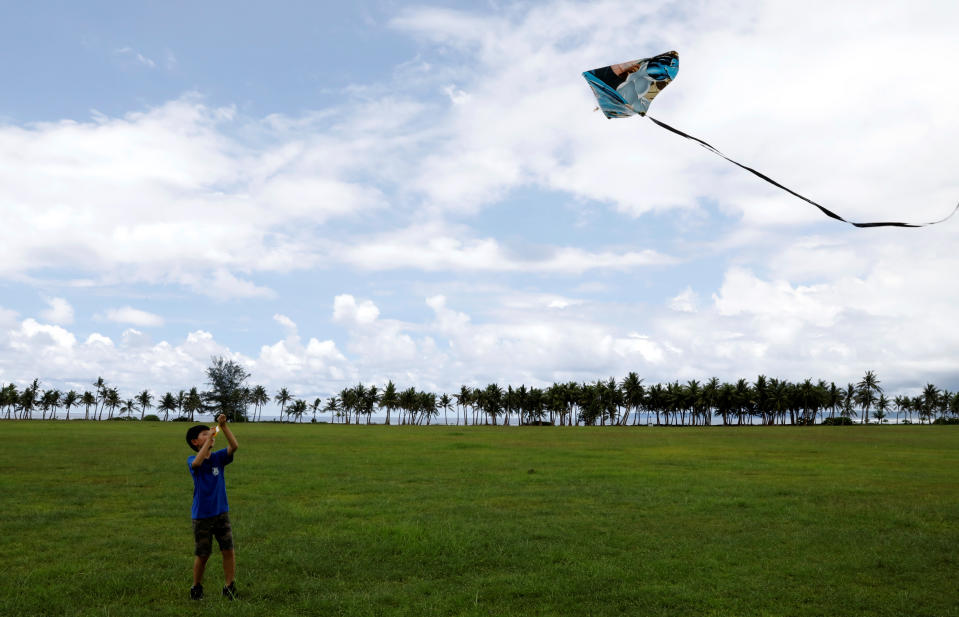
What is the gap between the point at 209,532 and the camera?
945cm

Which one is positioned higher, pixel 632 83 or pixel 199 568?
pixel 632 83

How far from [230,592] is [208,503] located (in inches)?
56.0

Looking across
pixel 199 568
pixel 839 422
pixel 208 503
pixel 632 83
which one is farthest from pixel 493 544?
pixel 839 422

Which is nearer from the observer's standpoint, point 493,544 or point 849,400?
point 493,544

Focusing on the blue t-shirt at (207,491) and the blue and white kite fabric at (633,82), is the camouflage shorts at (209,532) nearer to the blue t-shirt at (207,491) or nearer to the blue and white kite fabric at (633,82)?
the blue t-shirt at (207,491)

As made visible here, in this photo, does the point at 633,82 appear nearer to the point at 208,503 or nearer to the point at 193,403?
the point at 208,503

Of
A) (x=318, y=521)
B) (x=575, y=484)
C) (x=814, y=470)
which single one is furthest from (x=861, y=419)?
(x=318, y=521)

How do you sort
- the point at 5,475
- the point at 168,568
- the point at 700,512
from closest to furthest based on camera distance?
the point at 168,568 < the point at 700,512 < the point at 5,475

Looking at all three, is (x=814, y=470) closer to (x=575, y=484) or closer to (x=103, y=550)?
(x=575, y=484)

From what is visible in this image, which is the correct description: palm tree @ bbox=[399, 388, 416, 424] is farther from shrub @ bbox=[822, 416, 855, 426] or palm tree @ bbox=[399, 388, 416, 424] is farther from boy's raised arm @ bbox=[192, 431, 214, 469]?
boy's raised arm @ bbox=[192, 431, 214, 469]

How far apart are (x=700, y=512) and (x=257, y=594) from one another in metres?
11.3

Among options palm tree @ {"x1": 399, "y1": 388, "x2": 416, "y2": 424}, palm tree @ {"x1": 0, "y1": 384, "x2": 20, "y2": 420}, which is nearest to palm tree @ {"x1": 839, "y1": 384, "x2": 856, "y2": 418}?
palm tree @ {"x1": 399, "y1": 388, "x2": 416, "y2": 424}

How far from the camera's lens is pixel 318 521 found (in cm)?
1562

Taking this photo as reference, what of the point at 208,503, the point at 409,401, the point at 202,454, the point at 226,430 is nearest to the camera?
the point at 202,454
